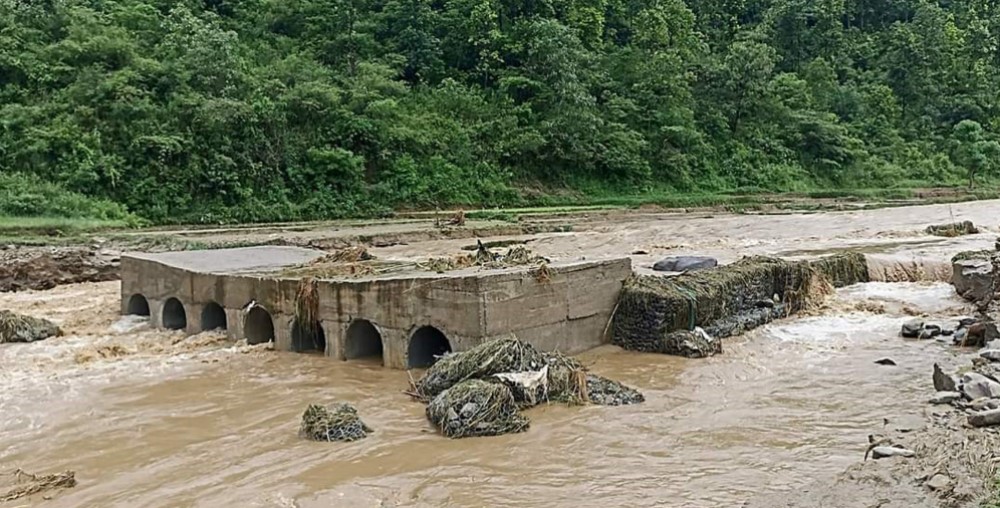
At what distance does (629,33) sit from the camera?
55.9 metres

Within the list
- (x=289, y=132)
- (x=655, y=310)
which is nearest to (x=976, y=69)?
(x=289, y=132)

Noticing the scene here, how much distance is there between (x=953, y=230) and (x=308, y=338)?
74.5ft

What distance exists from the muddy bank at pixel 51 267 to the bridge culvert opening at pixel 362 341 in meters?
11.2

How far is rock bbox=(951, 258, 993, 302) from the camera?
16.9 meters

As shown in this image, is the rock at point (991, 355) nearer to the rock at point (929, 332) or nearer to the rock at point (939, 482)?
the rock at point (929, 332)

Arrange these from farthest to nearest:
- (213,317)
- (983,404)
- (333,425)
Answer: (213,317)
(333,425)
(983,404)

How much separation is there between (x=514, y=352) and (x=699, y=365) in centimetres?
334

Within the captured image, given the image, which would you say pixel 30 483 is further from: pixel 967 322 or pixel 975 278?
pixel 975 278

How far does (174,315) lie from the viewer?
1667 cm

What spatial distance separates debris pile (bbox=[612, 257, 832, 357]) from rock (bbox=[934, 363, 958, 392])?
329cm

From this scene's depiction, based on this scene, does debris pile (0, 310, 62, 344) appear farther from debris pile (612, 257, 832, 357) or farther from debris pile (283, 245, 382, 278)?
debris pile (612, 257, 832, 357)

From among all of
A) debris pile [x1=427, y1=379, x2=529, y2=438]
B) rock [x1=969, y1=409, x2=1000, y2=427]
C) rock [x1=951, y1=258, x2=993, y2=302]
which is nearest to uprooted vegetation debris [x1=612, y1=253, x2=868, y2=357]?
rock [x1=951, y1=258, x2=993, y2=302]

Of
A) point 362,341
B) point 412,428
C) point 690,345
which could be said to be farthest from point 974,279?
point 412,428

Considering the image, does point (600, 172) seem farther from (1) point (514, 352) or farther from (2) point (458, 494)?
(2) point (458, 494)
